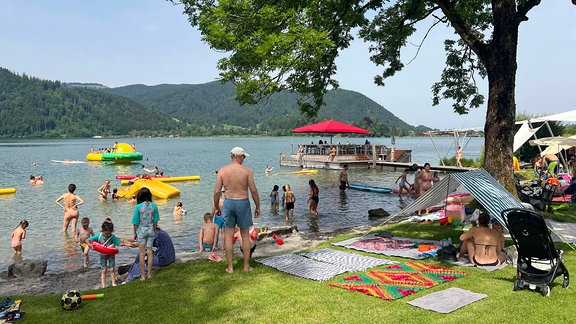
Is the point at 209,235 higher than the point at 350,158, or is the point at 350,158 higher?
the point at 350,158

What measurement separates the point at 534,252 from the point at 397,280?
200 cm

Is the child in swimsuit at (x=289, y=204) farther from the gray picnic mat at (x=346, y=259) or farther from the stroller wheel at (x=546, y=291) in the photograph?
the stroller wheel at (x=546, y=291)

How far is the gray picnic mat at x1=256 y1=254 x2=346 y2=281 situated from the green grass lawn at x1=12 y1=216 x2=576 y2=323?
178mm

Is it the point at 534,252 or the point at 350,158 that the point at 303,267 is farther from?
the point at 350,158

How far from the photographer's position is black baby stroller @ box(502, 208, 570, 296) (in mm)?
6027

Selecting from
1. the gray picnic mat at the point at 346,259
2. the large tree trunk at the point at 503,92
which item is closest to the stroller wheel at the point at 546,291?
the gray picnic mat at the point at 346,259

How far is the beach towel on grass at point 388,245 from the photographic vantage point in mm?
8609

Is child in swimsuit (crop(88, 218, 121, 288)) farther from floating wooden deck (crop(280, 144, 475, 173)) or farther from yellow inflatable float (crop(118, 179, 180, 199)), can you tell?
floating wooden deck (crop(280, 144, 475, 173))

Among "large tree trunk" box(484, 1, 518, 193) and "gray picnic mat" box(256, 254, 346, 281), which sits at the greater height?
"large tree trunk" box(484, 1, 518, 193)

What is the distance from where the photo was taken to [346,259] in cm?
818

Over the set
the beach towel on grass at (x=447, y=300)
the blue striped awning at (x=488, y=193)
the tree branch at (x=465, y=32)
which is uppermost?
the tree branch at (x=465, y=32)

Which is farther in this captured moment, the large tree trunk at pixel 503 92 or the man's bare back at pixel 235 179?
the large tree trunk at pixel 503 92

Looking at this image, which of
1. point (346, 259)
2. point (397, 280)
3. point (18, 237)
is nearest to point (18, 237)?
point (18, 237)

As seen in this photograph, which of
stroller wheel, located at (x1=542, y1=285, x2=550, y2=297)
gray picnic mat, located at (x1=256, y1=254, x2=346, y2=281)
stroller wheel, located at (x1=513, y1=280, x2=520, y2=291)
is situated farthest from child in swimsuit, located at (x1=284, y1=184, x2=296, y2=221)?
stroller wheel, located at (x1=542, y1=285, x2=550, y2=297)
